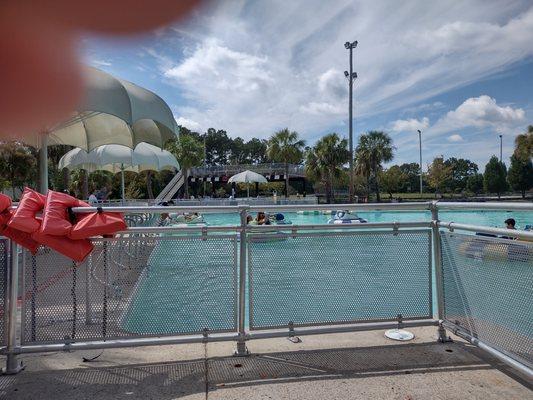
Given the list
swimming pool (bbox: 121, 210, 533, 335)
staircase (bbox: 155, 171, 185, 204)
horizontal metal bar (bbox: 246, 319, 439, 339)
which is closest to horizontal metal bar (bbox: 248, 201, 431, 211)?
swimming pool (bbox: 121, 210, 533, 335)

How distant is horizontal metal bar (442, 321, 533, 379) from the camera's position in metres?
3.15

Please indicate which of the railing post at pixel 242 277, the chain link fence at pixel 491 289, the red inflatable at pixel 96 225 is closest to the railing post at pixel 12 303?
the red inflatable at pixel 96 225

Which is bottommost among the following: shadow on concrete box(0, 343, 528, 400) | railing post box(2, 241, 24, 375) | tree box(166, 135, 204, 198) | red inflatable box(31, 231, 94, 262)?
shadow on concrete box(0, 343, 528, 400)

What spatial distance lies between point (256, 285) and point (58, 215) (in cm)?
181

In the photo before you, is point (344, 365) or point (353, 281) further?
point (353, 281)

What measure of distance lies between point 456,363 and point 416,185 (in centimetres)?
8979

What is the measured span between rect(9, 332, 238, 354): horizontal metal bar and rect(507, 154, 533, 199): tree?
227ft

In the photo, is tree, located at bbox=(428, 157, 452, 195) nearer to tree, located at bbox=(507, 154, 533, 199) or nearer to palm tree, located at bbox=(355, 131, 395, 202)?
tree, located at bbox=(507, 154, 533, 199)

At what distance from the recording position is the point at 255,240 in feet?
12.8

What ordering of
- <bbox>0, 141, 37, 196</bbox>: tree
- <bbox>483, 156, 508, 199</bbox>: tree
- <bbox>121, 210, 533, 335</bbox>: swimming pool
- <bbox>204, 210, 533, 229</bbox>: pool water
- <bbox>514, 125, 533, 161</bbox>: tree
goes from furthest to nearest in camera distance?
<bbox>483, 156, 508, 199</bbox>: tree
<bbox>514, 125, 533, 161</bbox>: tree
<bbox>0, 141, 37, 196</bbox>: tree
<bbox>204, 210, 533, 229</bbox>: pool water
<bbox>121, 210, 533, 335</bbox>: swimming pool

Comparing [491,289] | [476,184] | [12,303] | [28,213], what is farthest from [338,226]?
[476,184]

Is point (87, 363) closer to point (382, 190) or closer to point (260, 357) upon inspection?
point (260, 357)

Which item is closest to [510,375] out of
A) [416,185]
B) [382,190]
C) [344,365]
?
[344,365]

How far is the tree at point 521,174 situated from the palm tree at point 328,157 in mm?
31500
